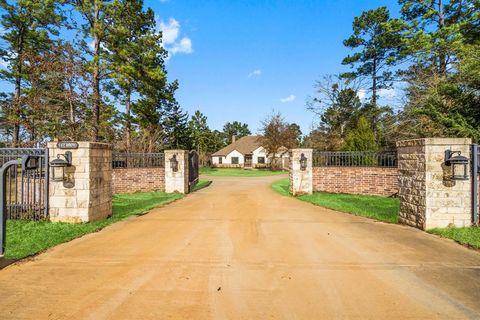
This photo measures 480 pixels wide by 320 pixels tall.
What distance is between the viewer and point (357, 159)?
47.7ft

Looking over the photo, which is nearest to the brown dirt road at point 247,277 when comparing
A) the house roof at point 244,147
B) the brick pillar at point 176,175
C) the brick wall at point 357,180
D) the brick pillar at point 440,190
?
the brick pillar at point 440,190

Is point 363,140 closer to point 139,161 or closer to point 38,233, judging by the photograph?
point 139,161

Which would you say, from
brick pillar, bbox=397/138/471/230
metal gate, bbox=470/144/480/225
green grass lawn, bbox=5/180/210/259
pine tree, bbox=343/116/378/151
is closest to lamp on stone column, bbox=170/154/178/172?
green grass lawn, bbox=5/180/210/259

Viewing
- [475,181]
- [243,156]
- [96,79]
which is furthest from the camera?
[243,156]

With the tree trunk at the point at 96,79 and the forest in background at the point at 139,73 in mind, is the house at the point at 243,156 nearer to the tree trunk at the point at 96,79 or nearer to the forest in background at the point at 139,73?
the forest in background at the point at 139,73

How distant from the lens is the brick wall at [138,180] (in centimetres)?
1523

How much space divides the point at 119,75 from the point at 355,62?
2154cm

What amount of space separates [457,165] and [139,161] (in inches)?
535

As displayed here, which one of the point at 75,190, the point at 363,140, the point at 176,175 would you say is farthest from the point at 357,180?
the point at 75,190

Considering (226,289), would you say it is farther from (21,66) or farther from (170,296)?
(21,66)

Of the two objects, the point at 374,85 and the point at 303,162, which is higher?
the point at 374,85

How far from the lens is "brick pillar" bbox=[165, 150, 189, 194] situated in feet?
48.6

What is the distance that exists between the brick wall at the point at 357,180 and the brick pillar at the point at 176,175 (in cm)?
670

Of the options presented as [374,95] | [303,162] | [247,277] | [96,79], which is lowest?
[247,277]
